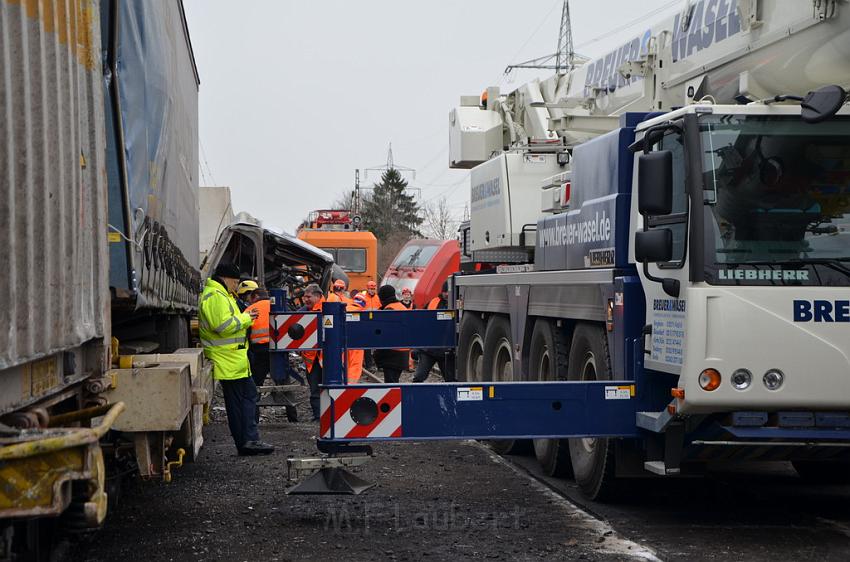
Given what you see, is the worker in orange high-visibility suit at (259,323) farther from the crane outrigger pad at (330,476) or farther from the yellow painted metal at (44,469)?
the yellow painted metal at (44,469)

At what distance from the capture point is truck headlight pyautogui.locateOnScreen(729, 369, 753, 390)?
7008 millimetres

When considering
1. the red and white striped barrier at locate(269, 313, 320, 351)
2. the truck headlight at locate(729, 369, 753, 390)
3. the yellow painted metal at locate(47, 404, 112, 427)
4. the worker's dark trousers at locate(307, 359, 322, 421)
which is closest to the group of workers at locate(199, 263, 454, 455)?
the red and white striped barrier at locate(269, 313, 320, 351)

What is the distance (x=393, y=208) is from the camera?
3814 inches

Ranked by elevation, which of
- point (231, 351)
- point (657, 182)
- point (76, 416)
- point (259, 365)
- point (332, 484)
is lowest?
point (332, 484)

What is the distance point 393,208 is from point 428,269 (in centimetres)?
7289

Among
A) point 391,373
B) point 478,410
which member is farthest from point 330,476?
point 391,373

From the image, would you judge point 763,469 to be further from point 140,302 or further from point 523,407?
point 140,302

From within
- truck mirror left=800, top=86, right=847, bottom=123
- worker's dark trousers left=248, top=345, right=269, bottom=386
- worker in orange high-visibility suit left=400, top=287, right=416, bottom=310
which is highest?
truck mirror left=800, top=86, right=847, bottom=123

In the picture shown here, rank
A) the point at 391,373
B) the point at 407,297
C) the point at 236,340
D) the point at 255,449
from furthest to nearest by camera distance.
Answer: the point at 407,297, the point at 391,373, the point at 255,449, the point at 236,340

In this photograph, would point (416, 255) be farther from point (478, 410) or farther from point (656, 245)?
point (656, 245)

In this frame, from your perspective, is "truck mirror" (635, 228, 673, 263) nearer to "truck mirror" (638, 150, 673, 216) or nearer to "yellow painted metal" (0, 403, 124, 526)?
"truck mirror" (638, 150, 673, 216)

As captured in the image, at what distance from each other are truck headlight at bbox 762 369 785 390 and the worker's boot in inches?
223

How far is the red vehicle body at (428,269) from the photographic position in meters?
24.0

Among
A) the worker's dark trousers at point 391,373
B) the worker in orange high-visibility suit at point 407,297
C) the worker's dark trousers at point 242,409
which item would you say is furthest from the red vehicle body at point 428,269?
the worker's dark trousers at point 242,409
